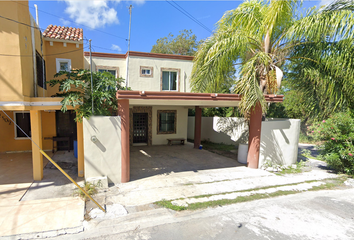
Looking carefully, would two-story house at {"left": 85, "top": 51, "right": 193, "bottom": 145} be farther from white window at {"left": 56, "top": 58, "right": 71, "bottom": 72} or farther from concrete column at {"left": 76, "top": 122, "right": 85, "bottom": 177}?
concrete column at {"left": 76, "top": 122, "right": 85, "bottom": 177}

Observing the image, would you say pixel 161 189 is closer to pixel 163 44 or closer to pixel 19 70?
pixel 19 70

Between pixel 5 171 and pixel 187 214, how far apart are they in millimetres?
7118

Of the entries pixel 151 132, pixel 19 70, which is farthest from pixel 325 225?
pixel 151 132

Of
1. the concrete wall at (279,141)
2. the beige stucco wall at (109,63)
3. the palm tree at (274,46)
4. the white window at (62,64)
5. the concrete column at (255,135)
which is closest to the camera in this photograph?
the palm tree at (274,46)

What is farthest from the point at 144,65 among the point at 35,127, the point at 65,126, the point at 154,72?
the point at 35,127

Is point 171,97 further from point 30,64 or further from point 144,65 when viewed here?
point 144,65

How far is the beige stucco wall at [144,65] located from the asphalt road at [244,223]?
8691 mm

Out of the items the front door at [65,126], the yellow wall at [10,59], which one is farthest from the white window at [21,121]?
the yellow wall at [10,59]

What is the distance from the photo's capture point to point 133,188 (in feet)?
20.2

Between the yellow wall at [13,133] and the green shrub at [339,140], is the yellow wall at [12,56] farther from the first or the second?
the green shrub at [339,140]

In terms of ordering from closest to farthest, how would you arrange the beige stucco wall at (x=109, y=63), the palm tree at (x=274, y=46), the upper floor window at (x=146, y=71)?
the palm tree at (x=274, y=46), the beige stucco wall at (x=109, y=63), the upper floor window at (x=146, y=71)

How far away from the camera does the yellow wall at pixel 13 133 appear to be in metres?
9.50

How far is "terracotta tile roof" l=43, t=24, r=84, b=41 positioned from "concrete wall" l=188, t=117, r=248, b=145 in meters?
10.7

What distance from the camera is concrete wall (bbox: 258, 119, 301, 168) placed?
862 cm
